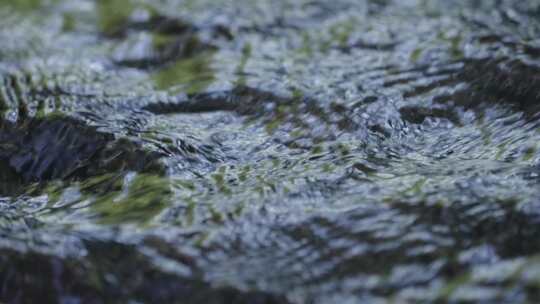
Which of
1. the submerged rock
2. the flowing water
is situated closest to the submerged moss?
the flowing water

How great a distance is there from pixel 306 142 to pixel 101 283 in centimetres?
99

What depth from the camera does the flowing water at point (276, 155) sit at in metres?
1.90

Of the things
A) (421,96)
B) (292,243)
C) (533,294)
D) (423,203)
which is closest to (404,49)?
(421,96)

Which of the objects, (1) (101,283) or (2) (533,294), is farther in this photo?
(1) (101,283)

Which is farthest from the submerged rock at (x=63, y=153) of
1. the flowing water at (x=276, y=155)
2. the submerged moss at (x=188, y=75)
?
the submerged moss at (x=188, y=75)

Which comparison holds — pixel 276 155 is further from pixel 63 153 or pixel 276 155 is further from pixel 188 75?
pixel 188 75

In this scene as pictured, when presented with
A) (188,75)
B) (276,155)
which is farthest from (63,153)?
(188,75)

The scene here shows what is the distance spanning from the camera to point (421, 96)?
2926 mm

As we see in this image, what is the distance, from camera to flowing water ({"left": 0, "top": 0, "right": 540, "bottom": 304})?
1.90m

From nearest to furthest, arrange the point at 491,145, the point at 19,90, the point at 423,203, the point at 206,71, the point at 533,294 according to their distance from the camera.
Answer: the point at 533,294, the point at 423,203, the point at 491,145, the point at 19,90, the point at 206,71

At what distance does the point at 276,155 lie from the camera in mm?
2586

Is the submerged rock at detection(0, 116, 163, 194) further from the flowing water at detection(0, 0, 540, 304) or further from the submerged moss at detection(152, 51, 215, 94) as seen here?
the submerged moss at detection(152, 51, 215, 94)

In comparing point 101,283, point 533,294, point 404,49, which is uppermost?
point 404,49

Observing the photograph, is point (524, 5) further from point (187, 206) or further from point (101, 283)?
point (101, 283)
